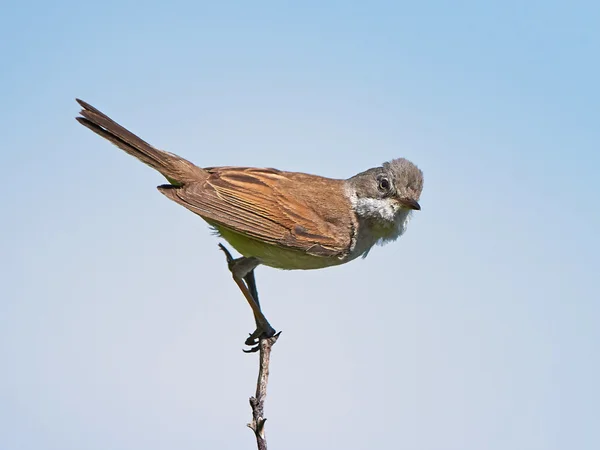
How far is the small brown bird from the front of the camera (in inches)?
211

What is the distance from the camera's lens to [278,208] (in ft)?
18.4

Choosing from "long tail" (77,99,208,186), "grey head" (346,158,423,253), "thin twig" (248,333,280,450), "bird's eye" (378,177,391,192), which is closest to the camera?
"thin twig" (248,333,280,450)

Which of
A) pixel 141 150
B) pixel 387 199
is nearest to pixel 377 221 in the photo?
pixel 387 199

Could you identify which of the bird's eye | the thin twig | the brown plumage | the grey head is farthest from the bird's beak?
the thin twig

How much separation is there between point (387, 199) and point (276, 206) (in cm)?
94

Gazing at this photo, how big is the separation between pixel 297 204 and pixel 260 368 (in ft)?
5.95

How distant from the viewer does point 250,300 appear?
216 inches

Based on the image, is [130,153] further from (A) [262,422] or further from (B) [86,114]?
(A) [262,422]

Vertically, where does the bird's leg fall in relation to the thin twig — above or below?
above

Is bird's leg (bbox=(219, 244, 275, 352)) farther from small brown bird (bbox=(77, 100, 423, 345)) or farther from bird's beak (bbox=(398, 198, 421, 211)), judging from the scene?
bird's beak (bbox=(398, 198, 421, 211))

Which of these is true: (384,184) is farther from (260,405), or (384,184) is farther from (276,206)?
(260,405)

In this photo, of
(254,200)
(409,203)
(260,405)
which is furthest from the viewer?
(254,200)

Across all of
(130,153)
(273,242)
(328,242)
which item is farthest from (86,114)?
(328,242)

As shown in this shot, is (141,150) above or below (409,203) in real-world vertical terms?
above
